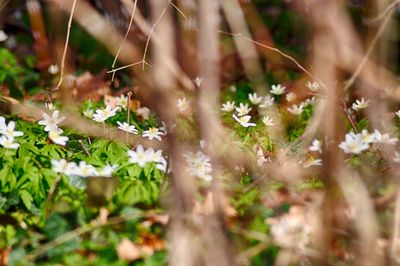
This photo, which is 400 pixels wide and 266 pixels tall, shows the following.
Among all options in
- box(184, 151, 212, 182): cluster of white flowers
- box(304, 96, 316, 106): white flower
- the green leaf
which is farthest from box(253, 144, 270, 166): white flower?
the green leaf

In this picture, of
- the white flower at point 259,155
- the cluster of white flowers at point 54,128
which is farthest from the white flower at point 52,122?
the white flower at point 259,155

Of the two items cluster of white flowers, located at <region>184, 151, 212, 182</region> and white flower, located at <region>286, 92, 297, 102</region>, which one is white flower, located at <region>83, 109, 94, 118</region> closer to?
cluster of white flowers, located at <region>184, 151, 212, 182</region>

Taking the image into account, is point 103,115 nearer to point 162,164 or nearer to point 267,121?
point 162,164

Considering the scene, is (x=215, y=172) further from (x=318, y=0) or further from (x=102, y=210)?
(x=102, y=210)

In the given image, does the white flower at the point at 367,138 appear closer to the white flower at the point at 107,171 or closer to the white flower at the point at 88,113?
the white flower at the point at 107,171

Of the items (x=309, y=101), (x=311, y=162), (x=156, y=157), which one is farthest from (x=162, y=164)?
(x=309, y=101)

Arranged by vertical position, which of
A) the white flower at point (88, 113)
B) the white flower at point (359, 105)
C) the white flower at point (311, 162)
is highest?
the white flower at point (359, 105)
